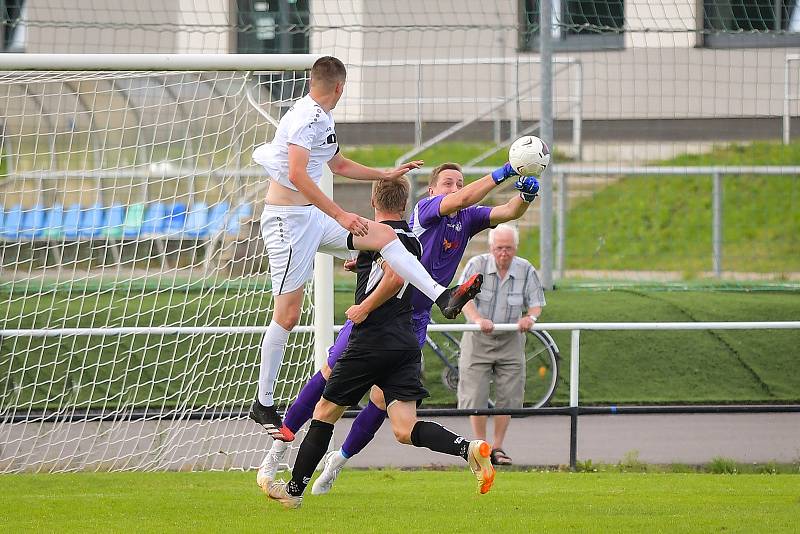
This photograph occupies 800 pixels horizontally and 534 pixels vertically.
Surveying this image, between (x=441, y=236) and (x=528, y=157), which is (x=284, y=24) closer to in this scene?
(x=441, y=236)

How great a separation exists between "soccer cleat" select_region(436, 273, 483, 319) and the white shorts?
3.36ft

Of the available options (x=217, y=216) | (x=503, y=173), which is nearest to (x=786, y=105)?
(x=217, y=216)

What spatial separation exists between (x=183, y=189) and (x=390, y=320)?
632 cm

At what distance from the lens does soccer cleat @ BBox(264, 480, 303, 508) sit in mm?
6586

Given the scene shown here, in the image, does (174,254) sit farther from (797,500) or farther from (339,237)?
(797,500)

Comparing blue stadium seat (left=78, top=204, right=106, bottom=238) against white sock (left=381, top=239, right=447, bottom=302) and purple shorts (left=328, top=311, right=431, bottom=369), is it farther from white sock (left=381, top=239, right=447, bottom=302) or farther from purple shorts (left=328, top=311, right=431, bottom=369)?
white sock (left=381, top=239, right=447, bottom=302)

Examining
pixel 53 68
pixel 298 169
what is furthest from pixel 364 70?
pixel 298 169

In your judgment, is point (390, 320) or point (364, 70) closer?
point (390, 320)

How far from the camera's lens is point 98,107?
37.1ft

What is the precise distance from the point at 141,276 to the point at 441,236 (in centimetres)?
402

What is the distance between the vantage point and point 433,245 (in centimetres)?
735

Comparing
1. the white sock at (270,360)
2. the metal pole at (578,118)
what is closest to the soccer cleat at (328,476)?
the white sock at (270,360)

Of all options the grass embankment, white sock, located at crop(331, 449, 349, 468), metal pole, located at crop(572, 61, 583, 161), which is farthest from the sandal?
metal pole, located at crop(572, 61, 583, 161)

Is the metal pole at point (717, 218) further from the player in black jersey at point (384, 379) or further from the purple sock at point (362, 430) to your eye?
the player in black jersey at point (384, 379)
